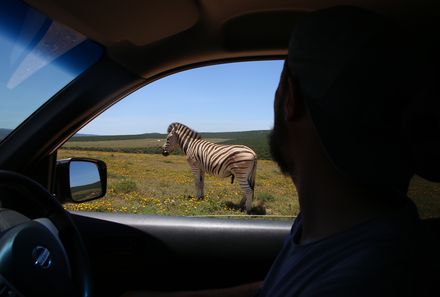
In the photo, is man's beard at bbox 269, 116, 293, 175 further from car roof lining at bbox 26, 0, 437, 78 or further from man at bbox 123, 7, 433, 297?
car roof lining at bbox 26, 0, 437, 78

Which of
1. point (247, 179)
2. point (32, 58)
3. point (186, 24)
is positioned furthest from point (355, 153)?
point (247, 179)

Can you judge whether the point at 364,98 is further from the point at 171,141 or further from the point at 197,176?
the point at 171,141

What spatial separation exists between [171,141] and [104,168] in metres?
6.47

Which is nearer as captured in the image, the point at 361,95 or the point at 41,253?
the point at 361,95

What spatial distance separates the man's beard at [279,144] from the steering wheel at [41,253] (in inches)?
27.5

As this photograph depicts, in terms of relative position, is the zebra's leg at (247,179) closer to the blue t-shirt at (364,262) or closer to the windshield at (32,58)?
the windshield at (32,58)

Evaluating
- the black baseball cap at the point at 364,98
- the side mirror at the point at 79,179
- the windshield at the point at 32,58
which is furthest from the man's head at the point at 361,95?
the side mirror at the point at 79,179

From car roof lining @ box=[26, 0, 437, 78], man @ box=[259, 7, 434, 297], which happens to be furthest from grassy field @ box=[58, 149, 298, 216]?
man @ box=[259, 7, 434, 297]

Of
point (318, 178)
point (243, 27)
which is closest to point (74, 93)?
point (243, 27)

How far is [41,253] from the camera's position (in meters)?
1.29

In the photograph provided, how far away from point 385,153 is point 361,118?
0.09 meters

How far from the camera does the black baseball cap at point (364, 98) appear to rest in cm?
94

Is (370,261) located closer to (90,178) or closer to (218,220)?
(90,178)

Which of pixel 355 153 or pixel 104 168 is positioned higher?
pixel 355 153
